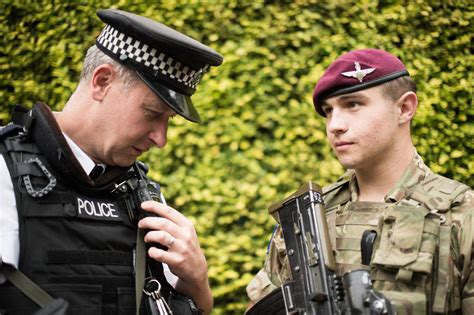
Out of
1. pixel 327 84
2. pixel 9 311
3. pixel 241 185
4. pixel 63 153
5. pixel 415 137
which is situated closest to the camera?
pixel 9 311

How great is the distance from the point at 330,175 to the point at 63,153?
2179mm

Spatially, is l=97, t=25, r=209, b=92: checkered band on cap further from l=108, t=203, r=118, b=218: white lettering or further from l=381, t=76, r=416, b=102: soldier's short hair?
l=381, t=76, r=416, b=102: soldier's short hair

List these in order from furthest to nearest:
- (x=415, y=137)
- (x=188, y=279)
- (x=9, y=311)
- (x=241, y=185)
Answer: (x=415, y=137) < (x=241, y=185) < (x=188, y=279) < (x=9, y=311)

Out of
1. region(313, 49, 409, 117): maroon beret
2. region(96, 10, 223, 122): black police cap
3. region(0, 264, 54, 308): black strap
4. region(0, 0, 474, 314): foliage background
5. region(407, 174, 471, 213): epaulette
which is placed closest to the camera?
region(0, 264, 54, 308): black strap

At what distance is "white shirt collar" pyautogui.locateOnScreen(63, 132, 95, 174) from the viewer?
7.28ft

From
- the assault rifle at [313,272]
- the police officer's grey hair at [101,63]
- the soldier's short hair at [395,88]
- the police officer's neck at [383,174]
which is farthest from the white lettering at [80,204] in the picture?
the soldier's short hair at [395,88]

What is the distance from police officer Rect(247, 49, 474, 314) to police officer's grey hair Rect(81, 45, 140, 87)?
2.28ft

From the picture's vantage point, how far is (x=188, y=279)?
2.24m

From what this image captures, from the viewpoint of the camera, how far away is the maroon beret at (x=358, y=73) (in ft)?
8.07

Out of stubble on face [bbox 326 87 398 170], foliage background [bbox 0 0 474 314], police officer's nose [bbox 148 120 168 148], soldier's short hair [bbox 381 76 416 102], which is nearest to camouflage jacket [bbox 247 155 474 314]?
stubble on face [bbox 326 87 398 170]

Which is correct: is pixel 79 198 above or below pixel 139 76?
below

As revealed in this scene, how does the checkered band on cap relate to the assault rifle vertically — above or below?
above

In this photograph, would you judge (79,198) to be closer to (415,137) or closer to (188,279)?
(188,279)

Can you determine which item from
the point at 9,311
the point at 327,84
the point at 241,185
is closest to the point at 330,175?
the point at 241,185
